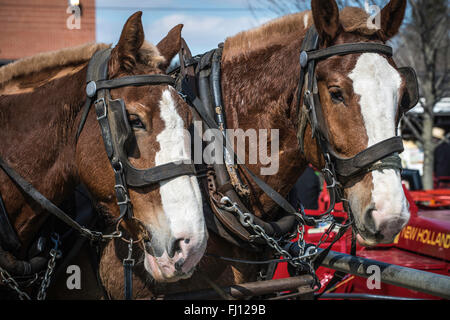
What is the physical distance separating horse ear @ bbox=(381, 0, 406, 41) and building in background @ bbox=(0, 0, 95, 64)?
6.14 meters

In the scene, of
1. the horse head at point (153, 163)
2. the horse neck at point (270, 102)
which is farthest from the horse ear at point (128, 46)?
the horse neck at point (270, 102)

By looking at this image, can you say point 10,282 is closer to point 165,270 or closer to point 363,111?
point 165,270

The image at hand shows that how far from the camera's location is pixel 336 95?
229 cm

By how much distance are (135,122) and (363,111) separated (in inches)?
41.5

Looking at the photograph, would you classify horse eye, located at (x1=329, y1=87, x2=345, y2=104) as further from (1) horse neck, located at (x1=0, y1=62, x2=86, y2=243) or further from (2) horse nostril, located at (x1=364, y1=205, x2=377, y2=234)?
(1) horse neck, located at (x1=0, y1=62, x2=86, y2=243)

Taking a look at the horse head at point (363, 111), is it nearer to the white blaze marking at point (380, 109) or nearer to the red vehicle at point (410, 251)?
the white blaze marking at point (380, 109)

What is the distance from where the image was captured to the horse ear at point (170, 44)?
2422 mm

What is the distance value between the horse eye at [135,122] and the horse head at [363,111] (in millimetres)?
926

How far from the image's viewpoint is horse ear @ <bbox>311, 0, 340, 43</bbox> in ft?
7.87

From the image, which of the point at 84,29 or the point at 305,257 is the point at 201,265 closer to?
the point at 305,257

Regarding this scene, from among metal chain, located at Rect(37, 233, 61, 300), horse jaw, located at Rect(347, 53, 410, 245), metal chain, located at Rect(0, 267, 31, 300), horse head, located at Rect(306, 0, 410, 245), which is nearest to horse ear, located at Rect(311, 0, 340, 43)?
horse head, located at Rect(306, 0, 410, 245)

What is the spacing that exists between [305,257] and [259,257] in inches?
11.2

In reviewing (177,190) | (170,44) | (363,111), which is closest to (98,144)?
(177,190)

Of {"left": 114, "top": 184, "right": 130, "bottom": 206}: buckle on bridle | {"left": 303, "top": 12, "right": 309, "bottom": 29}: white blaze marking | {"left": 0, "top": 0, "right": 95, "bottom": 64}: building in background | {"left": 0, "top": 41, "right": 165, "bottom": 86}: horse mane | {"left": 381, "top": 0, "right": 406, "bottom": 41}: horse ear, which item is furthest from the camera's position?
{"left": 0, "top": 0, "right": 95, "bottom": 64}: building in background
